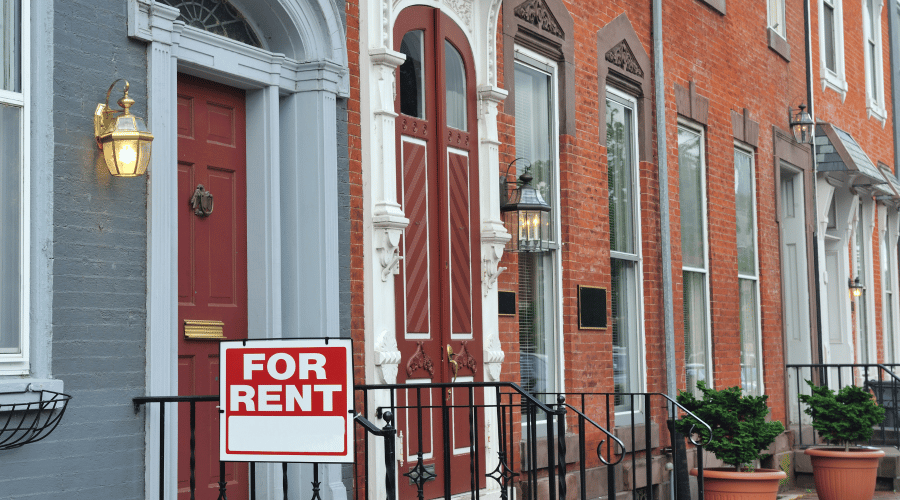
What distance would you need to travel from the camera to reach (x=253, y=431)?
4.89 m

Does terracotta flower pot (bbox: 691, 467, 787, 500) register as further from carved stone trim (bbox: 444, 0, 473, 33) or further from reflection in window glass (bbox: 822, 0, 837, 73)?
reflection in window glass (bbox: 822, 0, 837, 73)

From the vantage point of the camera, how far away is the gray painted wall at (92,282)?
5.25 meters

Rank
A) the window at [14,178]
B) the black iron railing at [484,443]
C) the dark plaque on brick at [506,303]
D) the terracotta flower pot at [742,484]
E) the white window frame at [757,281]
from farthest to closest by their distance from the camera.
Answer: the white window frame at [757,281]
the terracotta flower pot at [742,484]
the dark plaque on brick at [506,303]
the black iron railing at [484,443]
the window at [14,178]

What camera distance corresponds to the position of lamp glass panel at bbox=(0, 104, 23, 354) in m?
5.15

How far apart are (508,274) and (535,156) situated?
118 cm

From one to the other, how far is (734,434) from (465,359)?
3.11m

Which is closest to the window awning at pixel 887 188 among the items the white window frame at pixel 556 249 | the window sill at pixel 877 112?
the window sill at pixel 877 112

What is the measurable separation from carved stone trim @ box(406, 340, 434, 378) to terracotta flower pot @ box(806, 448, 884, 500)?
19.5ft

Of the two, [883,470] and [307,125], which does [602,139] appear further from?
[883,470]

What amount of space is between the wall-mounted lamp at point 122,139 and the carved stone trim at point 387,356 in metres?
2.21

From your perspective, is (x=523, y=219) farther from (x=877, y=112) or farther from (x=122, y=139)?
(x=877, y=112)

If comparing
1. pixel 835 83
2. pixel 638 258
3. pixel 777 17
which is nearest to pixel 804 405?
pixel 835 83

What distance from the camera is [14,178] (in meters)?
5.21

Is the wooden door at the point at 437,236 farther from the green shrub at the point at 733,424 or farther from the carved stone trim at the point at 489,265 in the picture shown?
the green shrub at the point at 733,424
